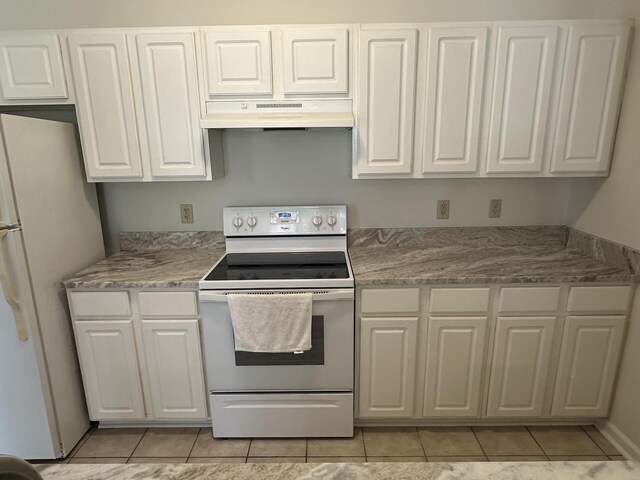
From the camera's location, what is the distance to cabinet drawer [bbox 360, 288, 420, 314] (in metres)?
1.85

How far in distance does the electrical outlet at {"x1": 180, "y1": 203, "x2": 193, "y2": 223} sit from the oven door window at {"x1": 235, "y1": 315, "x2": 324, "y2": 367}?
0.99 metres

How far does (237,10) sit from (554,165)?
2011 mm

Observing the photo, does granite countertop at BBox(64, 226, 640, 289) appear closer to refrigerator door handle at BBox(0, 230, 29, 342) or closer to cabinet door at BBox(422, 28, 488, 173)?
refrigerator door handle at BBox(0, 230, 29, 342)

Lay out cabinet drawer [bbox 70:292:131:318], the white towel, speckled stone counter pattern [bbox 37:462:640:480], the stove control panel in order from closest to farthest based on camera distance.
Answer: speckled stone counter pattern [bbox 37:462:640:480], the white towel, cabinet drawer [bbox 70:292:131:318], the stove control panel

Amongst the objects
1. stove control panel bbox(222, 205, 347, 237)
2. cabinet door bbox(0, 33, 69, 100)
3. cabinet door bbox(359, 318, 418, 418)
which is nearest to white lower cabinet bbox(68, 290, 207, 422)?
stove control panel bbox(222, 205, 347, 237)

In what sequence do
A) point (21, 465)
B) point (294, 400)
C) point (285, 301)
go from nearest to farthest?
1. point (21, 465)
2. point (285, 301)
3. point (294, 400)

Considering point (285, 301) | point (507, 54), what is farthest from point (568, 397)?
point (507, 54)

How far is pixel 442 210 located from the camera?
2.36 m

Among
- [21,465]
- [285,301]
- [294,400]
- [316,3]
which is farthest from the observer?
[316,3]

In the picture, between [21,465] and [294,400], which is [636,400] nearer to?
[294,400]

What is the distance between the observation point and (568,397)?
1.98 metres

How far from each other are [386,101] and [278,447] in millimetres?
1967

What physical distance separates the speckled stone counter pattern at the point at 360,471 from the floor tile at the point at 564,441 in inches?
64.3

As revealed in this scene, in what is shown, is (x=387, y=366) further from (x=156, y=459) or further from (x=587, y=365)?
(x=156, y=459)
